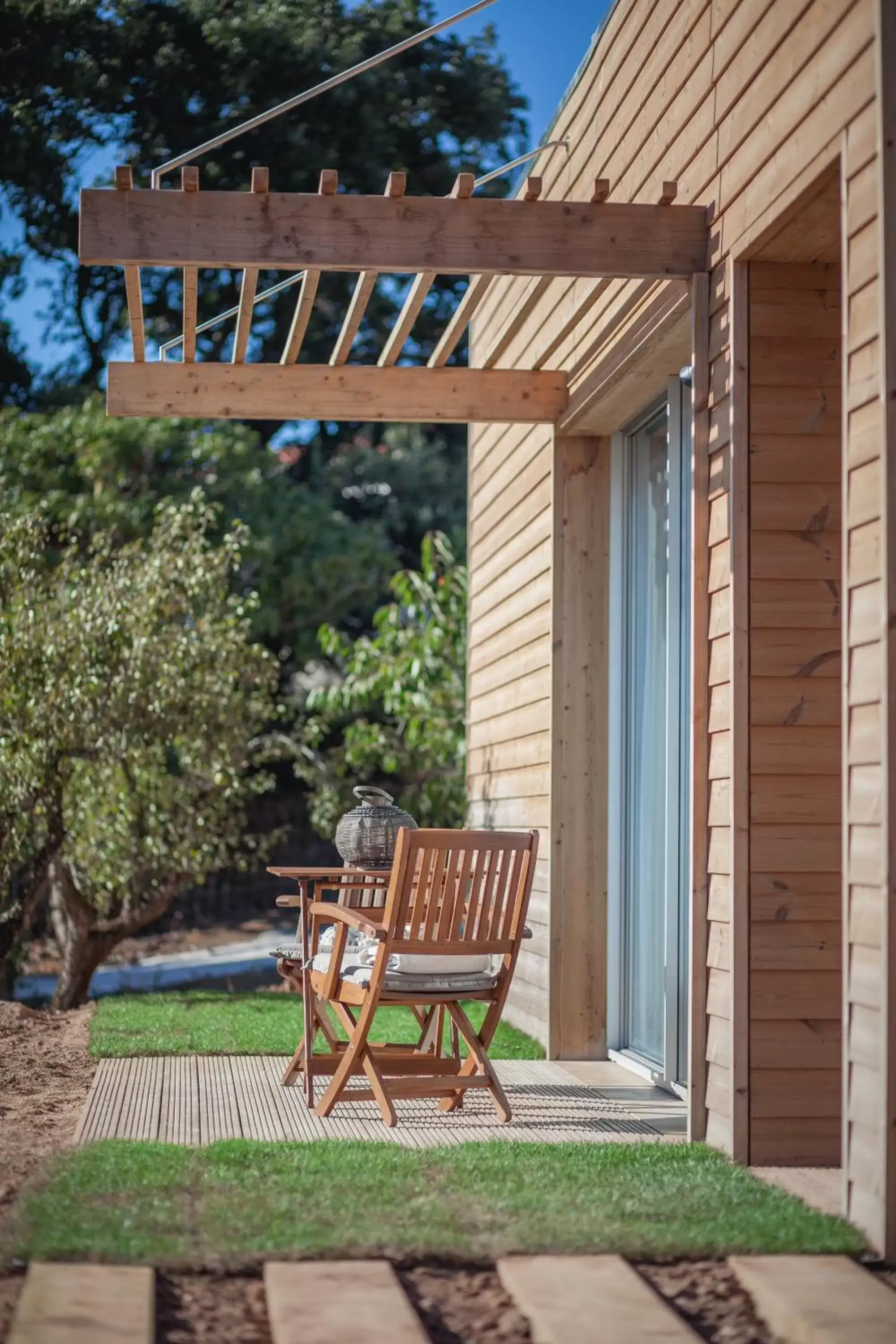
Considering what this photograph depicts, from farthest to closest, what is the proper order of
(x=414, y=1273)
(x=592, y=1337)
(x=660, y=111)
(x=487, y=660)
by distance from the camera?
(x=487, y=660), (x=660, y=111), (x=414, y=1273), (x=592, y=1337)

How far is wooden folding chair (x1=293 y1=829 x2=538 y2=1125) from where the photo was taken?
163 inches

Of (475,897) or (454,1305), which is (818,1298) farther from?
(475,897)

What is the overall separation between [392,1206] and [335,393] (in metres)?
3.63

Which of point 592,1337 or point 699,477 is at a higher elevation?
point 699,477

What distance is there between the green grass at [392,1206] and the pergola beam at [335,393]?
121 inches

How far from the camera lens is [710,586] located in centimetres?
411

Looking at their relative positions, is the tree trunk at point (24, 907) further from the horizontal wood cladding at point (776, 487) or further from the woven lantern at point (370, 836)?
the horizontal wood cladding at point (776, 487)

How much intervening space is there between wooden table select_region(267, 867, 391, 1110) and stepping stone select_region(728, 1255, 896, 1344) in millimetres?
1855

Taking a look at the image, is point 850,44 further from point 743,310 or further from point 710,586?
point 710,586

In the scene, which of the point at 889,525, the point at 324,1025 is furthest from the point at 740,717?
the point at 324,1025

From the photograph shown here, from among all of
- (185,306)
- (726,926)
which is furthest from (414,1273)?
(185,306)

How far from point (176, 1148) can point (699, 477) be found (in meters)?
2.20

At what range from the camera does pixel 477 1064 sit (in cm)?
452

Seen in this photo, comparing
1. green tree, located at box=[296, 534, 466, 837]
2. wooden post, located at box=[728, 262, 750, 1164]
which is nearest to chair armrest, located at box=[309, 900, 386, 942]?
wooden post, located at box=[728, 262, 750, 1164]
